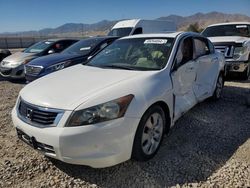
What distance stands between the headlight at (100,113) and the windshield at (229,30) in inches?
300

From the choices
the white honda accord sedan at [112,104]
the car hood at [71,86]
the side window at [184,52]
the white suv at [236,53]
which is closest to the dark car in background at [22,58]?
the white honda accord sedan at [112,104]

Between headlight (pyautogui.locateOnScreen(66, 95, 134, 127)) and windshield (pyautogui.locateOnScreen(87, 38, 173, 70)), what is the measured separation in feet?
3.34

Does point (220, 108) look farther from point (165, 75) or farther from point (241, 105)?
point (165, 75)

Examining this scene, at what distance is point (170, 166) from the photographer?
10.5 feet

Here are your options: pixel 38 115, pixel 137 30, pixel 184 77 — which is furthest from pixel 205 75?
pixel 137 30

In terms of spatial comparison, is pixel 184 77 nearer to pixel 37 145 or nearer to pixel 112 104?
pixel 112 104

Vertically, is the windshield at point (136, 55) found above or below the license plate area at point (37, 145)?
above

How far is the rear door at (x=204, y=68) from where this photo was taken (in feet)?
15.3

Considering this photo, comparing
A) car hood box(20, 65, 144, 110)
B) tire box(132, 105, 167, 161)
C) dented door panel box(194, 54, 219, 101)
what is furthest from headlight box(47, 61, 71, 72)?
tire box(132, 105, 167, 161)

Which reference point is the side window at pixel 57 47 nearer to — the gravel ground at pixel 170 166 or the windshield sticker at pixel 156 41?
the gravel ground at pixel 170 166

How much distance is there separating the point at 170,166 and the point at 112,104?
3.61 ft

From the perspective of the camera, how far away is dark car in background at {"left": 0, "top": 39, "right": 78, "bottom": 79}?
872cm

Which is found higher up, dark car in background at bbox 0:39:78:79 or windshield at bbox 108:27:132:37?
windshield at bbox 108:27:132:37

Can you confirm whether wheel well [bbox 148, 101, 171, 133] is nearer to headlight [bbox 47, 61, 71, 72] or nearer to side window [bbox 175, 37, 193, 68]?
side window [bbox 175, 37, 193, 68]
